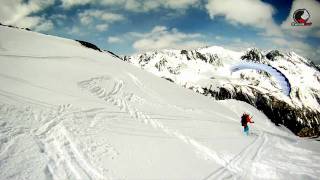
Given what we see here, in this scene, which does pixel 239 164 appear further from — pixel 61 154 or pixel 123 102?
pixel 123 102

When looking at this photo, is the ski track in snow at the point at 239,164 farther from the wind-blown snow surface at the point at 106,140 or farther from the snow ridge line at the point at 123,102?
the snow ridge line at the point at 123,102

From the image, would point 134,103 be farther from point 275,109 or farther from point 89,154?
point 275,109

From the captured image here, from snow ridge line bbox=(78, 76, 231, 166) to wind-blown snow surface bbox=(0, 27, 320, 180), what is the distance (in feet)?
0.28

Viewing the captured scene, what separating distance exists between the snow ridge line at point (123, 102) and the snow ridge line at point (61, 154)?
6.65 metres

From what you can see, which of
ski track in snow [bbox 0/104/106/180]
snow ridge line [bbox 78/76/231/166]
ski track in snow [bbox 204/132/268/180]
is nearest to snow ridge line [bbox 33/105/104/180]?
ski track in snow [bbox 0/104/106/180]

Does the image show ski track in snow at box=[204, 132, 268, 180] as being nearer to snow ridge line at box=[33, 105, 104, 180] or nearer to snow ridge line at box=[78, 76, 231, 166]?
snow ridge line at box=[78, 76, 231, 166]

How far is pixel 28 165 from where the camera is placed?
10258 mm

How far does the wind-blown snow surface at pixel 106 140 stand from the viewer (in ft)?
36.7

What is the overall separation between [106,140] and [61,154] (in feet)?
9.74

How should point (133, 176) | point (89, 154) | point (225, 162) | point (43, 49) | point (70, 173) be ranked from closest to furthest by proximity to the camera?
point (70, 173) → point (133, 176) → point (89, 154) → point (225, 162) → point (43, 49)

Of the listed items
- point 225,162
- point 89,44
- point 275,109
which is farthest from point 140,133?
point 275,109

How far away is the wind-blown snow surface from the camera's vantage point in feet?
36.7

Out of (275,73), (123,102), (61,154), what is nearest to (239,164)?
(61,154)

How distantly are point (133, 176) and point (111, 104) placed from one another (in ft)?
37.0
